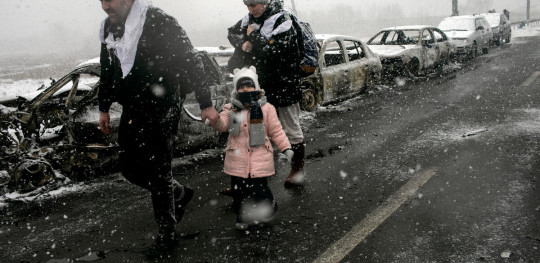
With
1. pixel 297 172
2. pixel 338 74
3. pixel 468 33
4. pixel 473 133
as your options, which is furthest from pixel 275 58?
pixel 468 33

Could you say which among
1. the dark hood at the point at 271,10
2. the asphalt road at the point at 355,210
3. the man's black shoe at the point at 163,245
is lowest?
the asphalt road at the point at 355,210

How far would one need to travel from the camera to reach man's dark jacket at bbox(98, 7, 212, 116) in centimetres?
281

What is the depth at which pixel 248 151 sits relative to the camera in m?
3.32

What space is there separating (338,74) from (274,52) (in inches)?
194

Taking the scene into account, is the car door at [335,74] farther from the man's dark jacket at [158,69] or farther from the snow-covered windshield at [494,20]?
the snow-covered windshield at [494,20]

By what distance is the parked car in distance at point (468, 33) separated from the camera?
1548cm

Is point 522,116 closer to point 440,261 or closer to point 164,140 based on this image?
point 440,261

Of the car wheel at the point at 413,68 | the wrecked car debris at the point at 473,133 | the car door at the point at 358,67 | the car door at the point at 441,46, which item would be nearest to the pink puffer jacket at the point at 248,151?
the wrecked car debris at the point at 473,133

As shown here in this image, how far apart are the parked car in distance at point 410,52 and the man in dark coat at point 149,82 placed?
8892 millimetres

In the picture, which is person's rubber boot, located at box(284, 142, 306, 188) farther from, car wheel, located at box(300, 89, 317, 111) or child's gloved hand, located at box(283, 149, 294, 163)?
car wheel, located at box(300, 89, 317, 111)

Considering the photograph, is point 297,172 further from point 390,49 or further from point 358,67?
point 390,49

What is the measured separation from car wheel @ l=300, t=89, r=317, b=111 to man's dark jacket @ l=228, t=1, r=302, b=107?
152 inches

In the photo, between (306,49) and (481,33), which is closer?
(306,49)

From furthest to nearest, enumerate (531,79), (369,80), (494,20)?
(494,20) → (531,79) → (369,80)
